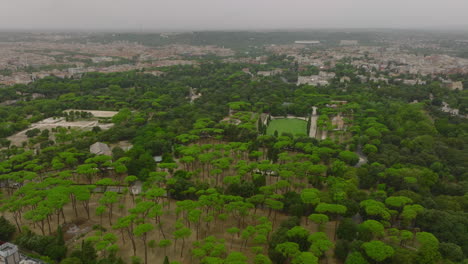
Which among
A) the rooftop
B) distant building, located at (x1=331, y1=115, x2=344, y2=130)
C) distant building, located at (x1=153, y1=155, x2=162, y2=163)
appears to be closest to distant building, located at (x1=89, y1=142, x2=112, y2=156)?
distant building, located at (x1=153, y1=155, x2=162, y2=163)

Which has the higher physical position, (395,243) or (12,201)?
(12,201)

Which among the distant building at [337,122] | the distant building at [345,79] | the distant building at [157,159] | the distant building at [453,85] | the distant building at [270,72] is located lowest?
the distant building at [157,159]

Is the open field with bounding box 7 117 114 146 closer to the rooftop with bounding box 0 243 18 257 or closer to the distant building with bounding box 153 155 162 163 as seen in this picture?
the distant building with bounding box 153 155 162 163

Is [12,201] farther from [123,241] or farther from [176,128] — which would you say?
[176,128]

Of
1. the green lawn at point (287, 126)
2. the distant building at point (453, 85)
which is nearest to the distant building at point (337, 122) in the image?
the green lawn at point (287, 126)

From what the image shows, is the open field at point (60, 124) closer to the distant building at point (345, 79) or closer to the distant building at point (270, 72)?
the distant building at point (270, 72)

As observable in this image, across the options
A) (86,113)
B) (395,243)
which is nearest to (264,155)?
(395,243)

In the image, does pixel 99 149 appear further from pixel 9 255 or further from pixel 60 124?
pixel 60 124
